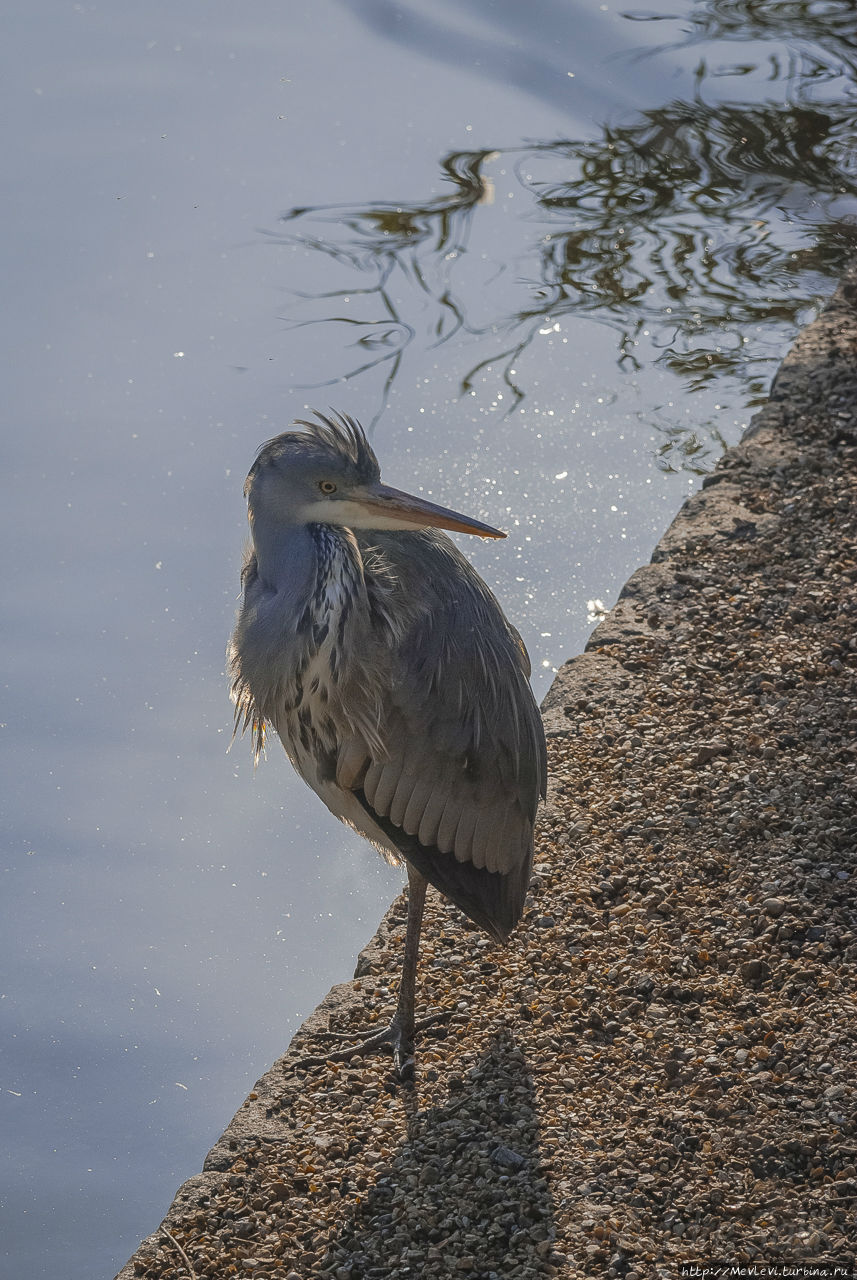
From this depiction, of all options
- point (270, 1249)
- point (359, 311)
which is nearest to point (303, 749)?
point (270, 1249)

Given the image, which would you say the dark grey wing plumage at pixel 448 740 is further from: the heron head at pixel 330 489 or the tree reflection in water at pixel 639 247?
the tree reflection in water at pixel 639 247

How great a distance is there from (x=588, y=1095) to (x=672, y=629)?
1862mm

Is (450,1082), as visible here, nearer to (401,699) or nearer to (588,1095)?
(588,1095)

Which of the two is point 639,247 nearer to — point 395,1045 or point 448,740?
point 448,740

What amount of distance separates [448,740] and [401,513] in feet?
1.89

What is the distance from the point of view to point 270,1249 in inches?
116

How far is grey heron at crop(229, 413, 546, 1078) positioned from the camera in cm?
309

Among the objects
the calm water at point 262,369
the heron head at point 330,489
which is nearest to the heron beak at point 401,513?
the heron head at point 330,489

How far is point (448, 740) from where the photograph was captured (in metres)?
3.27

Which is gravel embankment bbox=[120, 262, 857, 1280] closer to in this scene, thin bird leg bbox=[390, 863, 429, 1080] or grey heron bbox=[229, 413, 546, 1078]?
thin bird leg bbox=[390, 863, 429, 1080]

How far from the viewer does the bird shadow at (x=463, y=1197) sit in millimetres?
2801

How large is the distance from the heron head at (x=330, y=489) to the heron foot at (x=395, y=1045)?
128cm

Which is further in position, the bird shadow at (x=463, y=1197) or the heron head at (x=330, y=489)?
the heron head at (x=330, y=489)

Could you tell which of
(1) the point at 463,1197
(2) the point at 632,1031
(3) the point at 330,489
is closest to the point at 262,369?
(3) the point at 330,489
